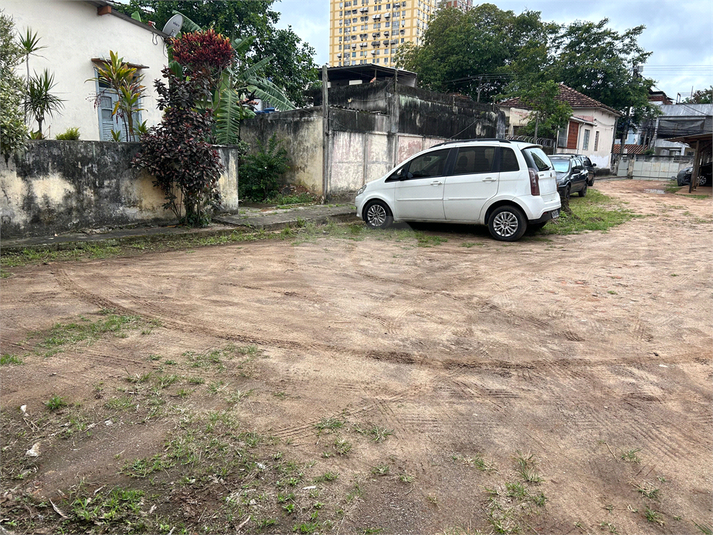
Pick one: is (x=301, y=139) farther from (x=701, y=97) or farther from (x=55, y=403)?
(x=701, y=97)

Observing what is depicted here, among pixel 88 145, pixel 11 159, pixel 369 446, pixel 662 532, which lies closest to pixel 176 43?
pixel 88 145

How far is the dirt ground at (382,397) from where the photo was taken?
250 centimetres

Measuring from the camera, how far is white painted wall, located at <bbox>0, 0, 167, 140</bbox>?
12.2 metres

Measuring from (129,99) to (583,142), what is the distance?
3286 centimetres

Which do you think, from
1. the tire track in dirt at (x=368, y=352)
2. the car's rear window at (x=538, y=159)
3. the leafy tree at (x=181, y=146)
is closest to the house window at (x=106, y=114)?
the leafy tree at (x=181, y=146)

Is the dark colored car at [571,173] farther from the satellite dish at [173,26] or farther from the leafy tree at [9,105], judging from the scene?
the leafy tree at [9,105]

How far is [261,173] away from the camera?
14.7 metres

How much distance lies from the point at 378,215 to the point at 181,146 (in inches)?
162

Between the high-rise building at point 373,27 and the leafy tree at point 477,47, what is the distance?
8289 centimetres

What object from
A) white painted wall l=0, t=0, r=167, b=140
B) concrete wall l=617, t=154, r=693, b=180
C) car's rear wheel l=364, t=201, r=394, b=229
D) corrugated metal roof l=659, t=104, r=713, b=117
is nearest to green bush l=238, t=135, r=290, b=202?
white painted wall l=0, t=0, r=167, b=140

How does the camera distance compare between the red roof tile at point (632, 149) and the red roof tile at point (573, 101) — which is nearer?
the red roof tile at point (573, 101)

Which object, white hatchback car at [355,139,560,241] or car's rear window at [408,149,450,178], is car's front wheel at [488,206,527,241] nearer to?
white hatchback car at [355,139,560,241]

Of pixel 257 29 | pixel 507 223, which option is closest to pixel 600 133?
pixel 257 29

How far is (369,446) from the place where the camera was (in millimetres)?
2951
